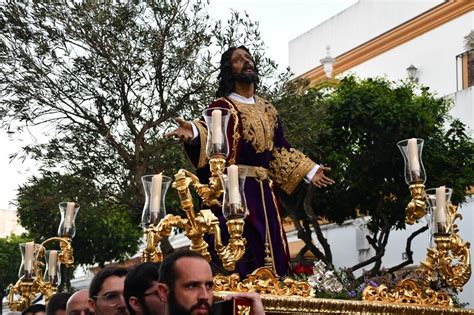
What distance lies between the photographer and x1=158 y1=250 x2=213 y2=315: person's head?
4.08 meters

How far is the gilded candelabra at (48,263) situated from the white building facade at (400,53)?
1443 cm

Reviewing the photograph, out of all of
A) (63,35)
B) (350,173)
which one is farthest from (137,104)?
(350,173)

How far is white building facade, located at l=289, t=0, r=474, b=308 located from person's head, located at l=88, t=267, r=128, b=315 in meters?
17.8

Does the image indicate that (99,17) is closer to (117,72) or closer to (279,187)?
(117,72)

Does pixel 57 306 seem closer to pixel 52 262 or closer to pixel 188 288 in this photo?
pixel 188 288

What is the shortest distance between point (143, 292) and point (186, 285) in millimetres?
486

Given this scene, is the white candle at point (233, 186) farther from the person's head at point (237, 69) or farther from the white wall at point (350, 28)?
the white wall at point (350, 28)

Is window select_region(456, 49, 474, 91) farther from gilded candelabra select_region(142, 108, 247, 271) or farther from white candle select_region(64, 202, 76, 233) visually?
gilded candelabra select_region(142, 108, 247, 271)

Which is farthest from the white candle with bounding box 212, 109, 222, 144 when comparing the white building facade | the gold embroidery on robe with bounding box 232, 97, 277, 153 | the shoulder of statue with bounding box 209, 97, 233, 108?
the white building facade

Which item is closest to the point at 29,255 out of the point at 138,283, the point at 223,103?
the point at 223,103

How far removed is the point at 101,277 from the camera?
5.02m

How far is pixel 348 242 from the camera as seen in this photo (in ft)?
87.6

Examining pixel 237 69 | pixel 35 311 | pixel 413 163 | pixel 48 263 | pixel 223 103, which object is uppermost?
pixel 237 69

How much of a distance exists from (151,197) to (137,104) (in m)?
8.49
